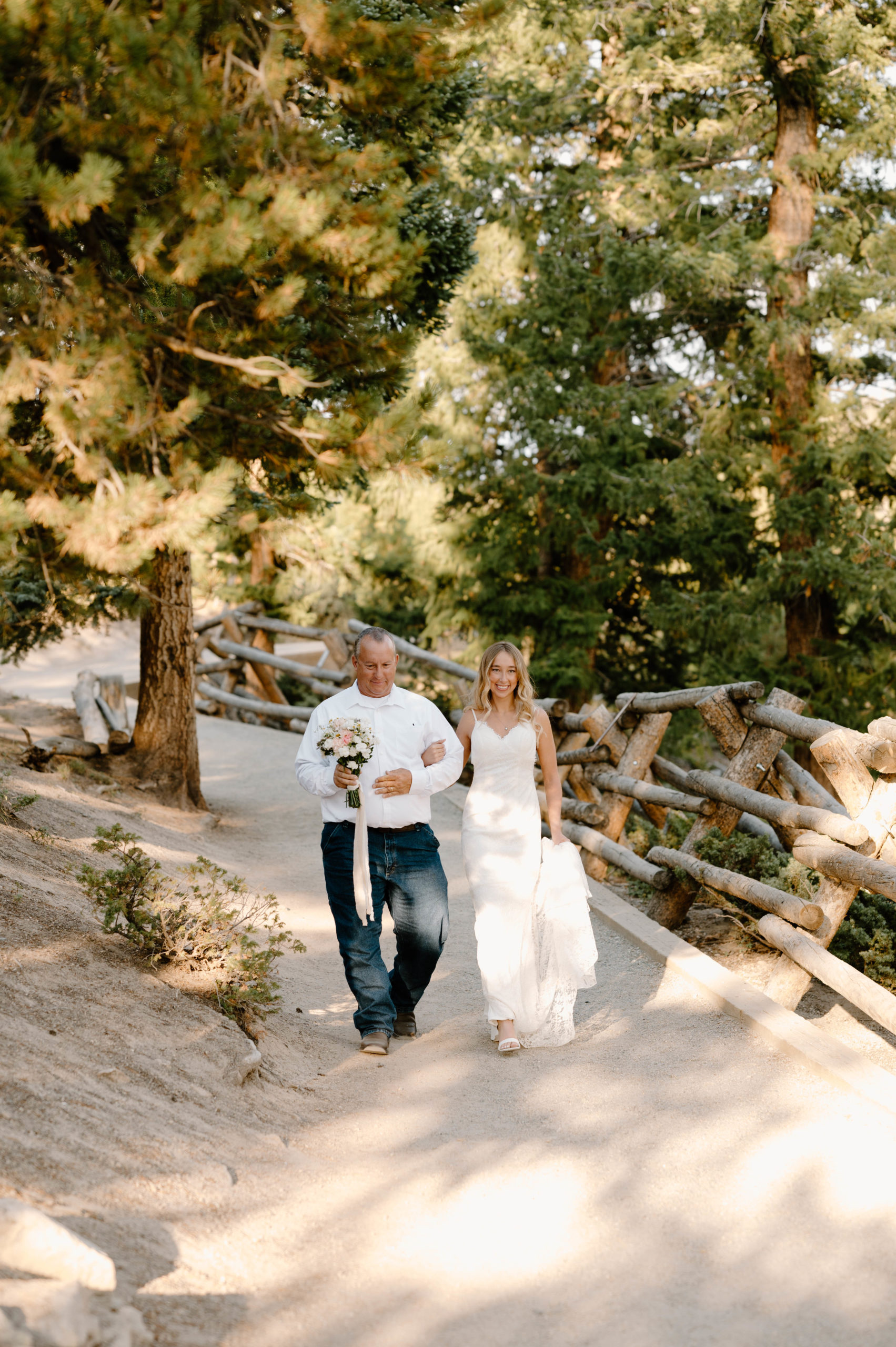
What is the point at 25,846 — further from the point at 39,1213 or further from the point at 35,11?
the point at 35,11

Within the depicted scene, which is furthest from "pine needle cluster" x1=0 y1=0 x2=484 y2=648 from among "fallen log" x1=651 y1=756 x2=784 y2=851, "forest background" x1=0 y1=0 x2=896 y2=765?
"forest background" x1=0 y1=0 x2=896 y2=765

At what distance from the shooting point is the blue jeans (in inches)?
190

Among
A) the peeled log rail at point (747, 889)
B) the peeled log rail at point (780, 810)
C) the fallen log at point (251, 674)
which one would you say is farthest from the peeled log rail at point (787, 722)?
the fallen log at point (251, 674)

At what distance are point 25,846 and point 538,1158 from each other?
3617 mm

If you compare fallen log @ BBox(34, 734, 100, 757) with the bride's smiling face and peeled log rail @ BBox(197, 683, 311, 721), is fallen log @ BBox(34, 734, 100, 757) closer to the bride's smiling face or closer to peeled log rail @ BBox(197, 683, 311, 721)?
peeled log rail @ BBox(197, 683, 311, 721)

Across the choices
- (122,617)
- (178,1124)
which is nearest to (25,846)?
(178,1124)

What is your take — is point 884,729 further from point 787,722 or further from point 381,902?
point 381,902

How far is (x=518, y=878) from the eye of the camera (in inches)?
200

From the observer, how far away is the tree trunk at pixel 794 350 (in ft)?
48.6

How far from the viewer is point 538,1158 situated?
148 inches

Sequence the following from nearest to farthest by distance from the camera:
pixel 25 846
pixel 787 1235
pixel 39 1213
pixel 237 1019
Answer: pixel 39 1213 → pixel 787 1235 → pixel 237 1019 → pixel 25 846

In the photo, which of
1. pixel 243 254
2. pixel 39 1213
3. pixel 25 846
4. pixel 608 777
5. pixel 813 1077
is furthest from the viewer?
pixel 608 777

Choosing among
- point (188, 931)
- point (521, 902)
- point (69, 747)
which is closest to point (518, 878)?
point (521, 902)

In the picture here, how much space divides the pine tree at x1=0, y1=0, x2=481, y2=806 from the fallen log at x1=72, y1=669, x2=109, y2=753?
7194 millimetres
